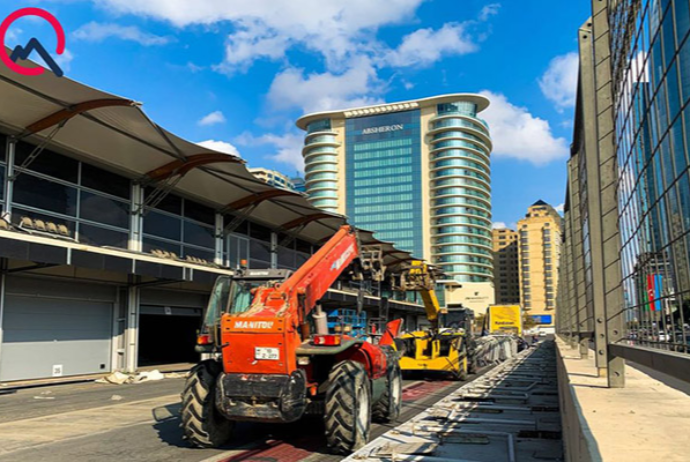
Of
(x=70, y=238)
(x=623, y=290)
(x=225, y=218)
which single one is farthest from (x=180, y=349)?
(x=623, y=290)

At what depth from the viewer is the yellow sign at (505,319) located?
43.4 metres

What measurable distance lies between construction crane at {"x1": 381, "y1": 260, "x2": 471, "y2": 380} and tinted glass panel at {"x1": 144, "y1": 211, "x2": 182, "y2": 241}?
11.3 meters

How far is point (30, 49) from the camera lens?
1491 centimetres

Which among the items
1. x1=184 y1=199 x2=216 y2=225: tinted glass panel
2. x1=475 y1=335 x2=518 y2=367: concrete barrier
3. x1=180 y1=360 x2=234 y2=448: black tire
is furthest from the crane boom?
x1=184 y1=199 x2=216 y2=225: tinted glass panel

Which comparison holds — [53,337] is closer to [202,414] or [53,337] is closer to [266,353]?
[202,414]

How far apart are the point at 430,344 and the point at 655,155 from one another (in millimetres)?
15720

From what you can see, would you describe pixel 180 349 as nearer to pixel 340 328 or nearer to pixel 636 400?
pixel 340 328

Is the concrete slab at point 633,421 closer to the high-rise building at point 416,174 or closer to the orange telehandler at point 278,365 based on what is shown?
the orange telehandler at point 278,365

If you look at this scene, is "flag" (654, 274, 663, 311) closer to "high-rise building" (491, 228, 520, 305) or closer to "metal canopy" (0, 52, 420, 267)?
"metal canopy" (0, 52, 420, 267)

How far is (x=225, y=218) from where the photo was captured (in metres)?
29.1

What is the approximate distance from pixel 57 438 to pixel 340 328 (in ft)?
15.4

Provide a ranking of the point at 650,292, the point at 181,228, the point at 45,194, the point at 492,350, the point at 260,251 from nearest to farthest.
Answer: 1. the point at 650,292
2. the point at 45,194
3. the point at 181,228
4. the point at 492,350
5. the point at 260,251

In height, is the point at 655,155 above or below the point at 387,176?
below

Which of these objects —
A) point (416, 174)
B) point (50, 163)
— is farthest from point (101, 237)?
point (416, 174)
